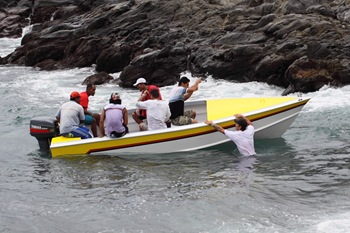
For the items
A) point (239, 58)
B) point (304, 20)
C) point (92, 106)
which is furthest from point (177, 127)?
point (304, 20)

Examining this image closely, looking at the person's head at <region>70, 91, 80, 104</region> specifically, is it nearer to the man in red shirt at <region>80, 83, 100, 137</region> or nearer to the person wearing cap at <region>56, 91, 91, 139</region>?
the person wearing cap at <region>56, 91, 91, 139</region>

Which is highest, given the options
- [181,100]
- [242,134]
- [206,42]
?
[206,42]

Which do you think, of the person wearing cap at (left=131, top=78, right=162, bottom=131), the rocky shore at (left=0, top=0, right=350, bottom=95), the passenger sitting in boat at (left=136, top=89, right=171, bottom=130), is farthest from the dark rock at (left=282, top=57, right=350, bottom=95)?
the passenger sitting in boat at (left=136, top=89, right=171, bottom=130)

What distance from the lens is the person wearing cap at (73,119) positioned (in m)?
11.9

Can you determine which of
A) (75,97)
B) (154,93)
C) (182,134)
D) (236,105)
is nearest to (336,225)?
(182,134)

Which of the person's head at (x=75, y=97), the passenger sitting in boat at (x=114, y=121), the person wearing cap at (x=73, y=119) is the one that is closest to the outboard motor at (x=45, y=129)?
the person wearing cap at (x=73, y=119)

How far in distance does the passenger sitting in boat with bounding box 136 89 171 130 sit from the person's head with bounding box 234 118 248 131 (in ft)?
4.64

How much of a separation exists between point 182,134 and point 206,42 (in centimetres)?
1259

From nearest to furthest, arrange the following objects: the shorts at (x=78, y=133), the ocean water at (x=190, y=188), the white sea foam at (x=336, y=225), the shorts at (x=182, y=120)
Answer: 1. the white sea foam at (x=336, y=225)
2. the ocean water at (x=190, y=188)
3. the shorts at (x=78, y=133)
4. the shorts at (x=182, y=120)

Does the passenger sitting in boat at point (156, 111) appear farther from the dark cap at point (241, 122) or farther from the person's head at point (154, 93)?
the dark cap at point (241, 122)

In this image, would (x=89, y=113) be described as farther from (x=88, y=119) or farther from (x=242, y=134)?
(x=242, y=134)

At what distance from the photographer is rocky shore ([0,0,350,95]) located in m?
19.8

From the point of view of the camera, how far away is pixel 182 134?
11.8m

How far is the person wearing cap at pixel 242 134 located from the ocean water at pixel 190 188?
0.66 ft
